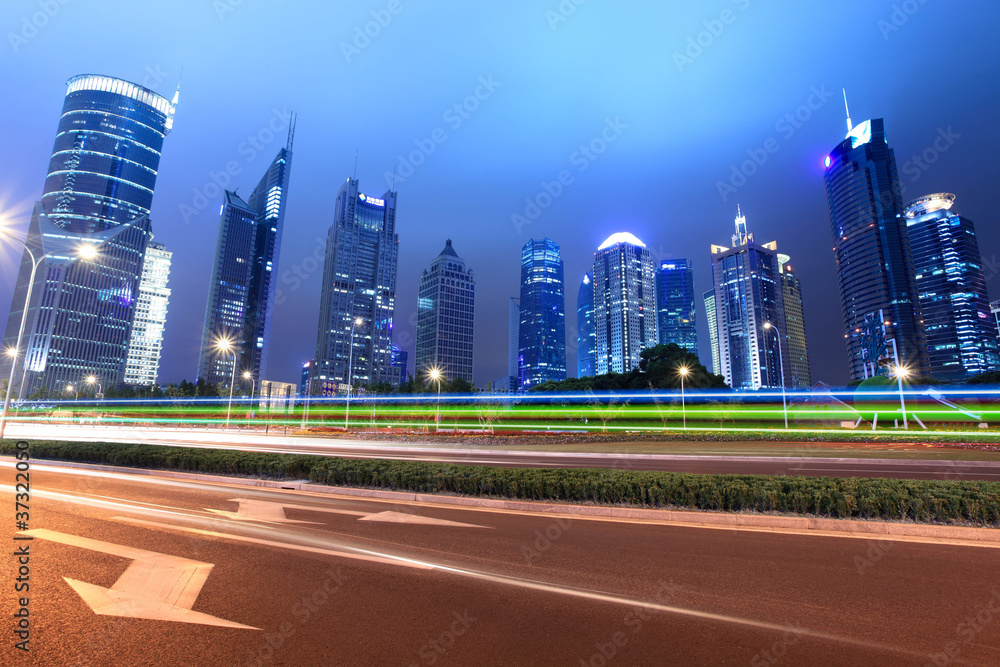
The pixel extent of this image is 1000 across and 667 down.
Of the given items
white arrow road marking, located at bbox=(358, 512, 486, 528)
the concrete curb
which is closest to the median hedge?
the concrete curb

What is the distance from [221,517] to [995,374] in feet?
361

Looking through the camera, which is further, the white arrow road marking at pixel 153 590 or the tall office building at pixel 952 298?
the tall office building at pixel 952 298

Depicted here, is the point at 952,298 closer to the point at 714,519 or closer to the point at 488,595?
the point at 714,519

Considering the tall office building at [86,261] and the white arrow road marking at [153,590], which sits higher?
the tall office building at [86,261]

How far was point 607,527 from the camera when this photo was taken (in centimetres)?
917

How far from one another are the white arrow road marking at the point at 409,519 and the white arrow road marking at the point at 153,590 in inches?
147

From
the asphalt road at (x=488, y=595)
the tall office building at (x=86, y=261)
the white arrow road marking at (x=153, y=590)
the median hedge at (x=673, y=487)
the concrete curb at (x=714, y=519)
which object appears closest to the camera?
the asphalt road at (x=488, y=595)

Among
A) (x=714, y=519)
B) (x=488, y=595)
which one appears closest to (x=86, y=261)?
(x=488, y=595)

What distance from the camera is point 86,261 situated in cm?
15012

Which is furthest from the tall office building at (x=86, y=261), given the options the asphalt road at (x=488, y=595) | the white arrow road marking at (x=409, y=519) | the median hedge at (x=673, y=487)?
the asphalt road at (x=488, y=595)

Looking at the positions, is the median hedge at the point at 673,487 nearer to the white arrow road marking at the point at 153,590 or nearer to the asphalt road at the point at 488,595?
the asphalt road at the point at 488,595

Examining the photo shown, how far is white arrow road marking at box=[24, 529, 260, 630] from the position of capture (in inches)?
190

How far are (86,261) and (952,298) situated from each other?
324772 millimetres

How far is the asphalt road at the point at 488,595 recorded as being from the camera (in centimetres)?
411
